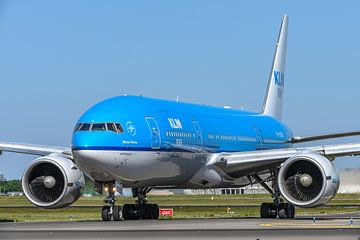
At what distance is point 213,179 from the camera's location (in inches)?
1801

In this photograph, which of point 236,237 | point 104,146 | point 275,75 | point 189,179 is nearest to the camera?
point 236,237

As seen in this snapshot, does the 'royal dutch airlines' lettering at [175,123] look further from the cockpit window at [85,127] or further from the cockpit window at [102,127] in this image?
the cockpit window at [85,127]

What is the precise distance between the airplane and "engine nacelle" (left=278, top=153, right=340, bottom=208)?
0.04 meters

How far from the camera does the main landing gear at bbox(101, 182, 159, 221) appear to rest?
40.2m

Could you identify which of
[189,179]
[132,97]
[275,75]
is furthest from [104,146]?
[275,75]

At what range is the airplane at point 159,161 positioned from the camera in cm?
3956

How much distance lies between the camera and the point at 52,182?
137 ft

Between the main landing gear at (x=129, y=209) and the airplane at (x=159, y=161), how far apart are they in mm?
38

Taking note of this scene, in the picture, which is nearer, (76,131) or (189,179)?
(76,131)

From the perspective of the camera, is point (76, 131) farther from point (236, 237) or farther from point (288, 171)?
point (236, 237)

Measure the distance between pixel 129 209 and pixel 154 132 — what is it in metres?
3.58

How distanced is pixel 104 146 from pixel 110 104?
2.53 metres

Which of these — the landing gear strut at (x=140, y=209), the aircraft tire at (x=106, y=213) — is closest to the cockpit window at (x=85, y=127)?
the aircraft tire at (x=106, y=213)

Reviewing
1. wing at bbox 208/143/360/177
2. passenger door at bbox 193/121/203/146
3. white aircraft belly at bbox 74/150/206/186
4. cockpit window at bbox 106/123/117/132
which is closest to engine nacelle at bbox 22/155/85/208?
white aircraft belly at bbox 74/150/206/186
